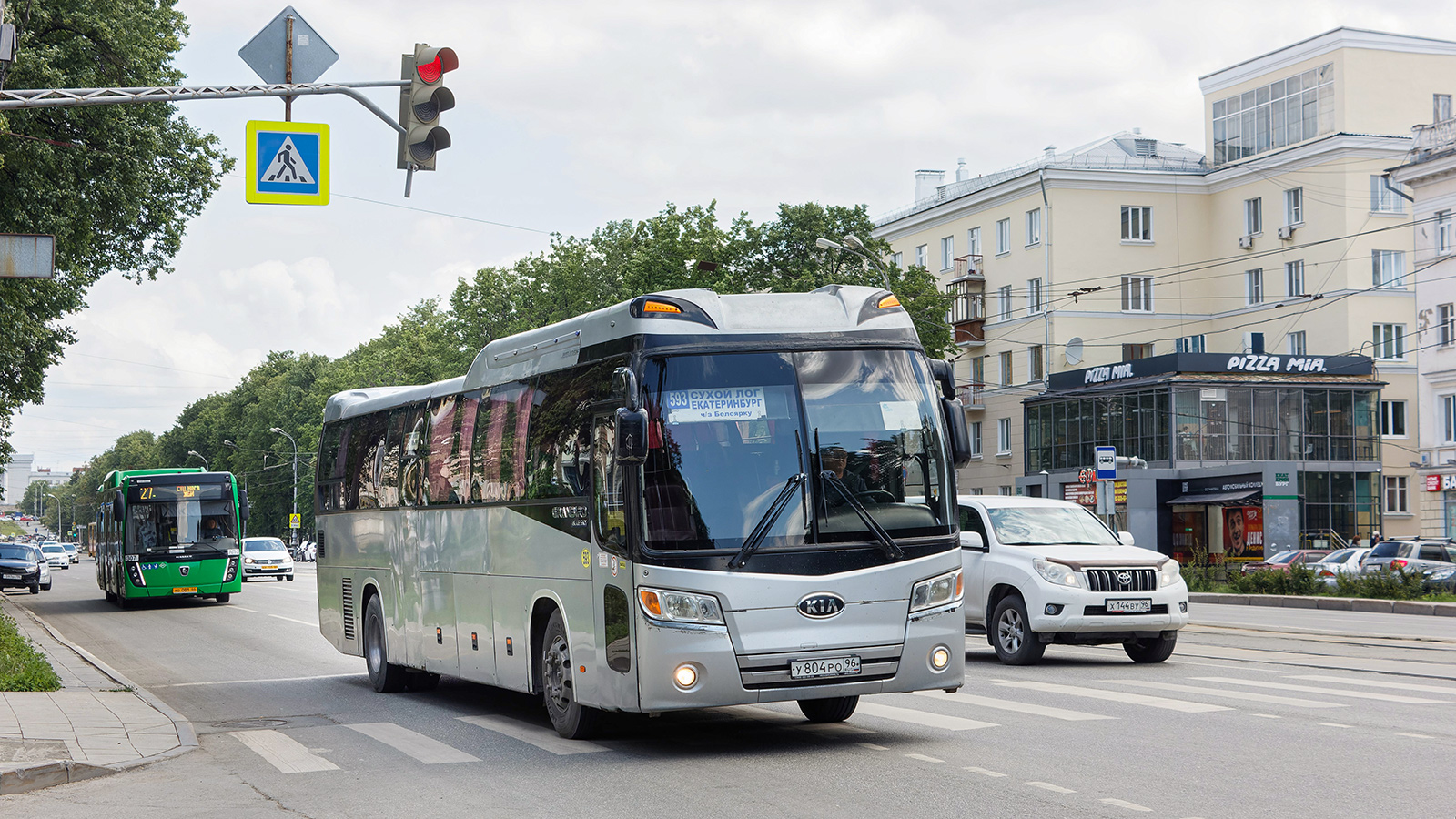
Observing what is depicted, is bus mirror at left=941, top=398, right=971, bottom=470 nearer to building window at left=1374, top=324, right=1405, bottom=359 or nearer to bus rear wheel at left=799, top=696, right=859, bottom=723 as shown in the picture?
bus rear wheel at left=799, top=696, right=859, bottom=723

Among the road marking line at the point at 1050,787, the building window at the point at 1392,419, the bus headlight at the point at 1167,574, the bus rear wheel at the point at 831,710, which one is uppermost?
the building window at the point at 1392,419

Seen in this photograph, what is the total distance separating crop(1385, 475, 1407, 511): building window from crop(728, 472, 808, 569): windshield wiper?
55.1 metres

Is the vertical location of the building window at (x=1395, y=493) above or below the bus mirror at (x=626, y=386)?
below

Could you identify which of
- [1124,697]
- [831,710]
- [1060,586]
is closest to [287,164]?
[831,710]

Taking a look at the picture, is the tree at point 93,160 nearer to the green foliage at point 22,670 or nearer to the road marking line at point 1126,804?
the green foliage at point 22,670

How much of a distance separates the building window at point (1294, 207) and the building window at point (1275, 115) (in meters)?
2.05

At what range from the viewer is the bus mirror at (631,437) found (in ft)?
30.8

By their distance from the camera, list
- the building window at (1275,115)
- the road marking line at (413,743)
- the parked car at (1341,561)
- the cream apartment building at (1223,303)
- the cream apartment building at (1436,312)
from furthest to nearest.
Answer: the building window at (1275,115), the cream apartment building at (1223,303), the cream apartment building at (1436,312), the parked car at (1341,561), the road marking line at (413,743)

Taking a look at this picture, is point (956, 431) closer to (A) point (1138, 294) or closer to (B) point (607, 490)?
(B) point (607, 490)

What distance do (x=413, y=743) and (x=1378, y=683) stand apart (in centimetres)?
842

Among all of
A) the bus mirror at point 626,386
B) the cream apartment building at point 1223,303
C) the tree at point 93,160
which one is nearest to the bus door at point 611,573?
the bus mirror at point 626,386

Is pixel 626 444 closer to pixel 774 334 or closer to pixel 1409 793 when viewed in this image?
pixel 774 334

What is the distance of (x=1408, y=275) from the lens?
60281mm

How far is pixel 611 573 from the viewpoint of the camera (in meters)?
10.0
